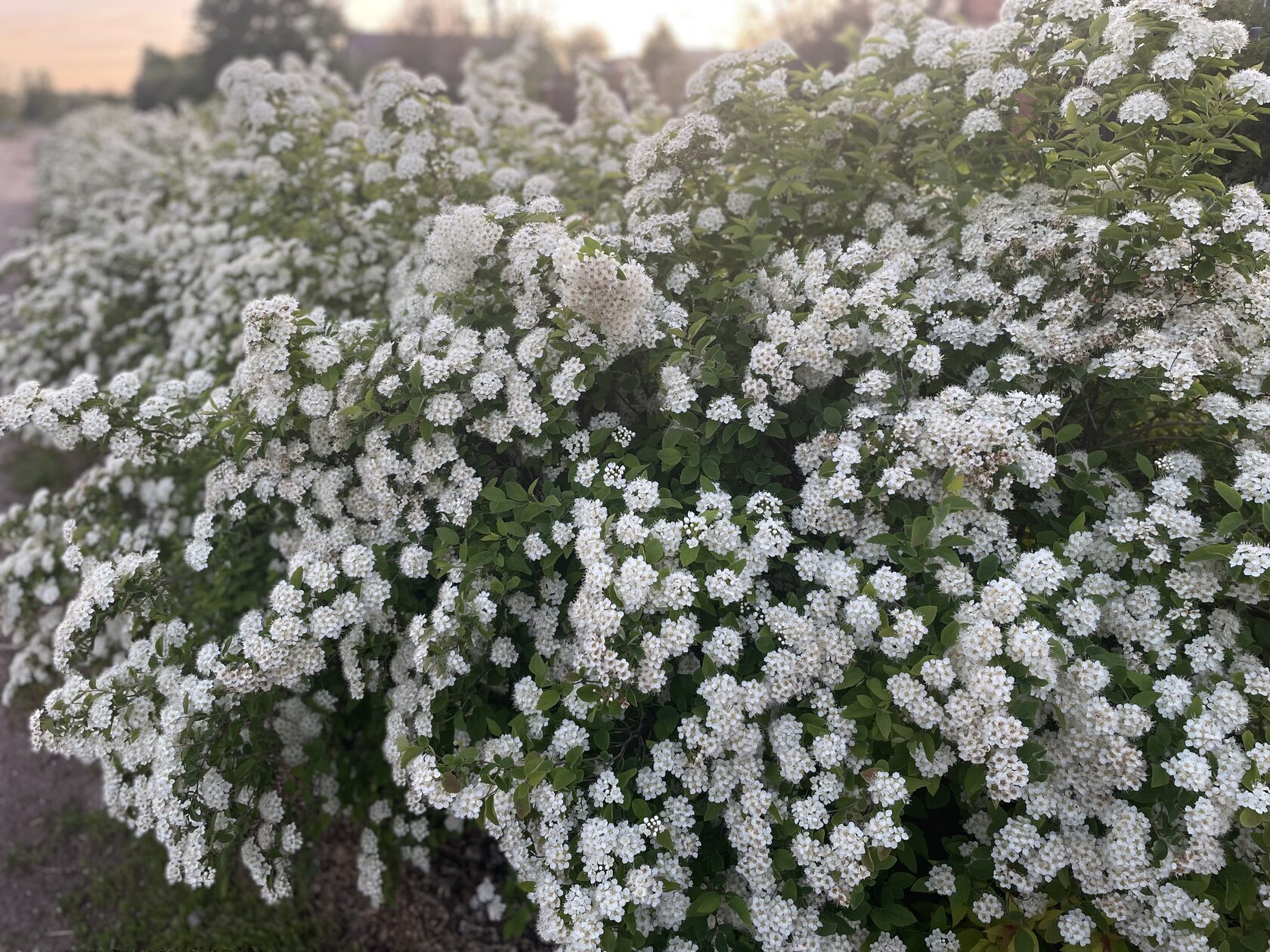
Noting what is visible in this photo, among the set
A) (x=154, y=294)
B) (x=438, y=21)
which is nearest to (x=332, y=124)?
(x=154, y=294)

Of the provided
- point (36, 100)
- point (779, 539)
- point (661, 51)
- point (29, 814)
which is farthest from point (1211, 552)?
point (36, 100)

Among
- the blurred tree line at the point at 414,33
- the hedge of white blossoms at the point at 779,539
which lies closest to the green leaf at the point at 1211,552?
the hedge of white blossoms at the point at 779,539

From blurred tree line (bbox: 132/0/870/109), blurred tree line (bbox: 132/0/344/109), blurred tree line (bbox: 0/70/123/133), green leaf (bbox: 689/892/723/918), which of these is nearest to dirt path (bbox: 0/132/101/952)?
green leaf (bbox: 689/892/723/918)

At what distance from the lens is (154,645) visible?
338 cm

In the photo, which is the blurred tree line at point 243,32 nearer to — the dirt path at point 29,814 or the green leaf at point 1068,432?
the dirt path at point 29,814

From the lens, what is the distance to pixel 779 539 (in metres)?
2.73

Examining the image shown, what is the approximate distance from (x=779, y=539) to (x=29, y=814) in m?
5.42

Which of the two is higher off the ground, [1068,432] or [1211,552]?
[1068,432]

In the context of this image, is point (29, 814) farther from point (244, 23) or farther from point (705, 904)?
point (244, 23)

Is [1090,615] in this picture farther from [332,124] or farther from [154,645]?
[332,124]

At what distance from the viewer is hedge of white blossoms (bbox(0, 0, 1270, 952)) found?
249cm

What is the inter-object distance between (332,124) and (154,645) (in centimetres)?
457

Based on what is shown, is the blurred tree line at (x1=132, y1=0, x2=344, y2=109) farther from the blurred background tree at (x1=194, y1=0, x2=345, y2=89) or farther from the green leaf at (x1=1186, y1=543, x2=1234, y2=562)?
the green leaf at (x1=1186, y1=543, x2=1234, y2=562)

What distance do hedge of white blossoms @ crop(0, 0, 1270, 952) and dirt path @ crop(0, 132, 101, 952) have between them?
143 centimetres
